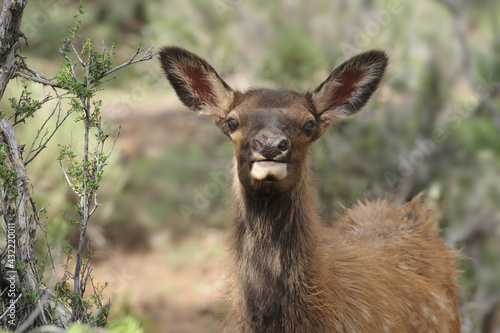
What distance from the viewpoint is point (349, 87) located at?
17.4ft

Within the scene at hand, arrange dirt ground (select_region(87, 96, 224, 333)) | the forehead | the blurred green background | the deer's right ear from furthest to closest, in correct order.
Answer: dirt ground (select_region(87, 96, 224, 333)) → the blurred green background → the deer's right ear → the forehead

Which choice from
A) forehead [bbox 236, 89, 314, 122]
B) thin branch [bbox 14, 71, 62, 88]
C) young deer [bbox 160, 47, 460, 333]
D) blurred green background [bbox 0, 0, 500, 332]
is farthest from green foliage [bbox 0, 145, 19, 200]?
blurred green background [bbox 0, 0, 500, 332]

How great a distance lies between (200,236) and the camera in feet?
46.2

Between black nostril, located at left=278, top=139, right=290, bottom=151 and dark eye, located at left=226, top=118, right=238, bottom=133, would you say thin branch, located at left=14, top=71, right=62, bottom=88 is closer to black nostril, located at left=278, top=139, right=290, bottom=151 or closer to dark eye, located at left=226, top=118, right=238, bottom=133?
dark eye, located at left=226, top=118, right=238, bottom=133

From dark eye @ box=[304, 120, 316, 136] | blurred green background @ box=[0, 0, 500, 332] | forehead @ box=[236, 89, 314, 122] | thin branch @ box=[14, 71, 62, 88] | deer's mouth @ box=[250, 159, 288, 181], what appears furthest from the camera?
blurred green background @ box=[0, 0, 500, 332]

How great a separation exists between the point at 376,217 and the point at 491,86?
20.2 feet

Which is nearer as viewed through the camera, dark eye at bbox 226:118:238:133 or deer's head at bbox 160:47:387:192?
deer's head at bbox 160:47:387:192

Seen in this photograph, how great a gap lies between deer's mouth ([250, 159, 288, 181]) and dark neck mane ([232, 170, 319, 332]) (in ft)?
1.02

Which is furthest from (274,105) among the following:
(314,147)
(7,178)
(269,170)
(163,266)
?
(163,266)

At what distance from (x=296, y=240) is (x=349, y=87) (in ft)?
5.17

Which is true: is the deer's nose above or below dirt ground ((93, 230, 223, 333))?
above

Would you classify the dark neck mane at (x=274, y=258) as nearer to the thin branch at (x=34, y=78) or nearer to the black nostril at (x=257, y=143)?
the black nostril at (x=257, y=143)

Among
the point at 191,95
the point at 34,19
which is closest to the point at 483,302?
the point at 191,95

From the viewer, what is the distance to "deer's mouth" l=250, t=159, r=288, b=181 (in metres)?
4.14
